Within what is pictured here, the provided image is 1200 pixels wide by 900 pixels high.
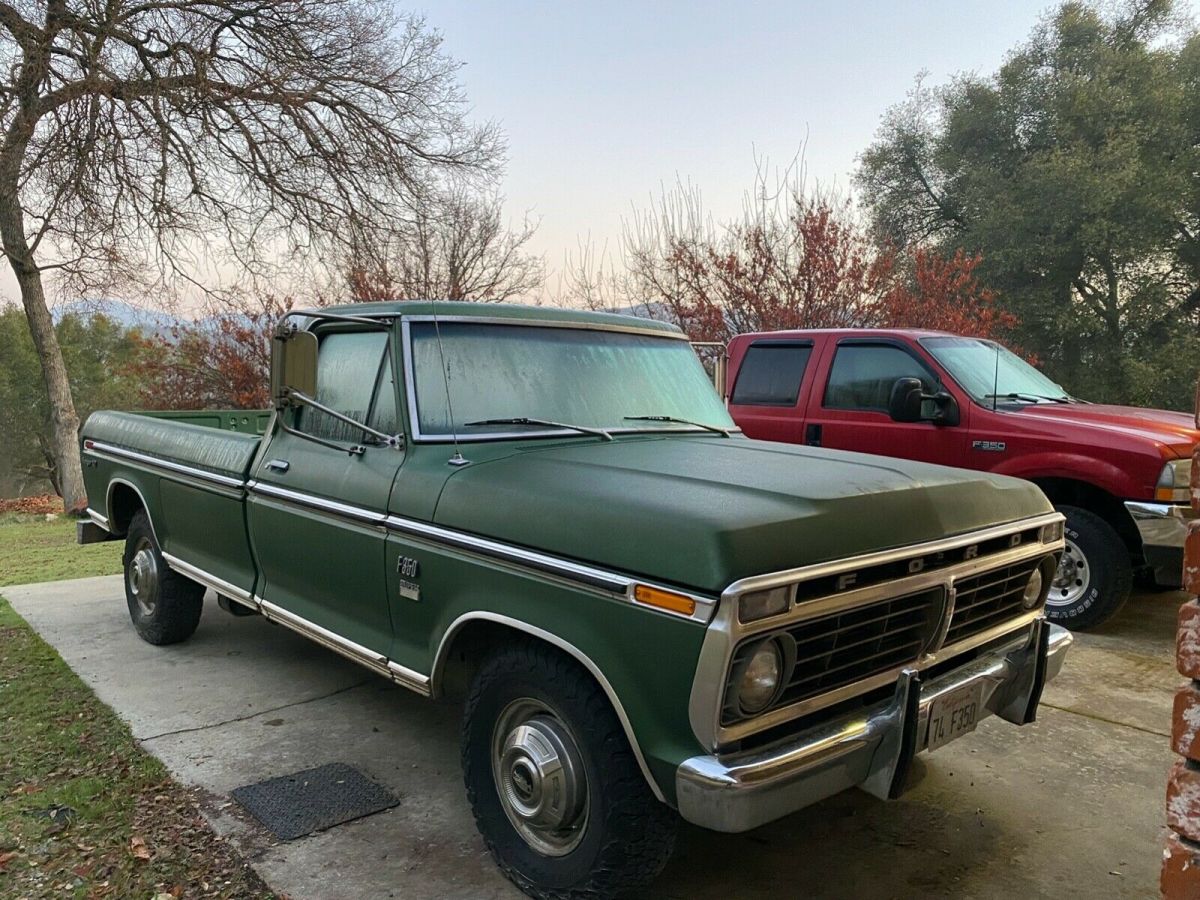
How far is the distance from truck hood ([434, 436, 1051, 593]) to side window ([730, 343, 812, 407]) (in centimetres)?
349

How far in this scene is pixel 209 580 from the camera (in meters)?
4.59

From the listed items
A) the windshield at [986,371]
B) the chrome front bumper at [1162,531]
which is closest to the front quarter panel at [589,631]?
the chrome front bumper at [1162,531]

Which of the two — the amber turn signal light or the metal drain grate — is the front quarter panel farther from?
the metal drain grate

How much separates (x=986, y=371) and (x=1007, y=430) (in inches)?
28.5

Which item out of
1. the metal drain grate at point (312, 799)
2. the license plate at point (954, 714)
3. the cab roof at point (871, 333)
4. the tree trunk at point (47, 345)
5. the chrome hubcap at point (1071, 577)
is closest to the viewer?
the license plate at point (954, 714)

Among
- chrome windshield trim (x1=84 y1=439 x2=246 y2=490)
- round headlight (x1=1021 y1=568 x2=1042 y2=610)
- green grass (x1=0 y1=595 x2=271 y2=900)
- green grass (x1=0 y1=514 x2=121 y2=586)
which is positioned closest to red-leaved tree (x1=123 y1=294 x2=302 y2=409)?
green grass (x1=0 y1=514 x2=121 y2=586)

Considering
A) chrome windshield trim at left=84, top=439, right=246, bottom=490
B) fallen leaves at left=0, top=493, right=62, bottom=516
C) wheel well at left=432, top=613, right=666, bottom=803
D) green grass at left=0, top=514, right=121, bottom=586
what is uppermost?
chrome windshield trim at left=84, top=439, right=246, bottom=490

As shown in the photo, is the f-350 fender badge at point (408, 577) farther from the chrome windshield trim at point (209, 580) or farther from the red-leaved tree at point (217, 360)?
the red-leaved tree at point (217, 360)

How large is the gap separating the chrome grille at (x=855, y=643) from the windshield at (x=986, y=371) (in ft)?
12.4

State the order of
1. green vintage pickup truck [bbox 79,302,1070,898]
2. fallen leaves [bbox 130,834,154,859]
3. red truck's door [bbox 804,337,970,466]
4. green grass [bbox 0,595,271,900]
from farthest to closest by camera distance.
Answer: red truck's door [bbox 804,337,970,466] < fallen leaves [bbox 130,834,154,859] < green grass [bbox 0,595,271,900] < green vintage pickup truck [bbox 79,302,1070,898]

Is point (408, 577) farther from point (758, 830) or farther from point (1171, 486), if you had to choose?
point (1171, 486)

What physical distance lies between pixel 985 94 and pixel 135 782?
931 inches

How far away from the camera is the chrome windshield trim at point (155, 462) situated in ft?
14.4

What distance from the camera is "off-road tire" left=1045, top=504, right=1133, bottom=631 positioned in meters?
5.52
